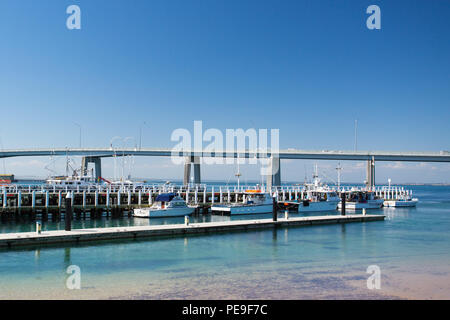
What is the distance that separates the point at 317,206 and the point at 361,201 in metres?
14.1

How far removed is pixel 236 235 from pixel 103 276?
17.4m

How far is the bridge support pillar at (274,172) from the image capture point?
377ft

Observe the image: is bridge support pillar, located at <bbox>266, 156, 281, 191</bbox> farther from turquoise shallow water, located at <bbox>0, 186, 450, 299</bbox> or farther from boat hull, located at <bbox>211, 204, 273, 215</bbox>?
turquoise shallow water, located at <bbox>0, 186, 450, 299</bbox>

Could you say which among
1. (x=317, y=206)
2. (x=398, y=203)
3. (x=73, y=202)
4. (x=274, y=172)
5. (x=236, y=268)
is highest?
(x=274, y=172)

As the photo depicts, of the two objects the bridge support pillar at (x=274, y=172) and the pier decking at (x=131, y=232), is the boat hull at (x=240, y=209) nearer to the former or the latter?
the pier decking at (x=131, y=232)

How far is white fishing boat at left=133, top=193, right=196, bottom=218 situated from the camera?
5406 centimetres

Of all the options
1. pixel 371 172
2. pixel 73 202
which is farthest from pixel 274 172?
pixel 73 202

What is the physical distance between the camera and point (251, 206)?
6147cm

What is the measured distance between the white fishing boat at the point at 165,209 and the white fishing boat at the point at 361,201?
112ft

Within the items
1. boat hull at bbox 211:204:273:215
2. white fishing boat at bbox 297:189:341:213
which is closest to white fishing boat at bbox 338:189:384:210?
white fishing boat at bbox 297:189:341:213

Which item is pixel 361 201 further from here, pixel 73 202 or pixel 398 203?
pixel 73 202

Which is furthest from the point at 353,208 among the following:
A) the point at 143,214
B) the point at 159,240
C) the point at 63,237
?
the point at 63,237
